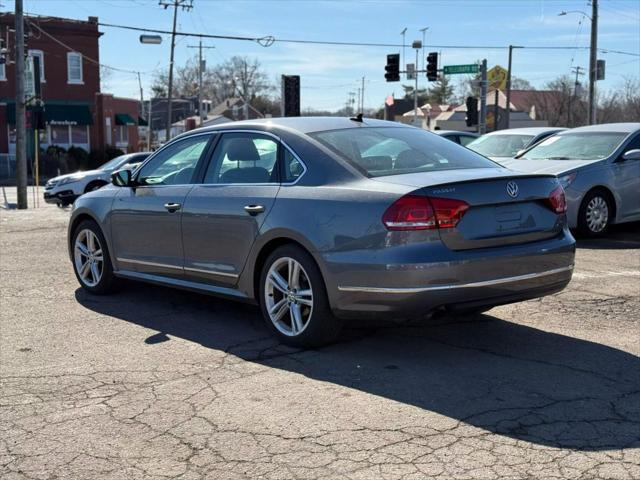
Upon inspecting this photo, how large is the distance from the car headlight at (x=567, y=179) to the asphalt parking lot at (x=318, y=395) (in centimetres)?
356

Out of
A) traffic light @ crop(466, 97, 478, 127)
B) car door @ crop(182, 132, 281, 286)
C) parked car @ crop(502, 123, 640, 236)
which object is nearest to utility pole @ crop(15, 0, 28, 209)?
parked car @ crop(502, 123, 640, 236)

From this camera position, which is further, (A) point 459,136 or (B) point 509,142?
(A) point 459,136

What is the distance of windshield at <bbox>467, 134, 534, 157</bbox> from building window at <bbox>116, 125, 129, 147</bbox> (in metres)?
45.3

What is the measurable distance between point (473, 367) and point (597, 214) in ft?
21.4

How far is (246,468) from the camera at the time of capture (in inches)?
141

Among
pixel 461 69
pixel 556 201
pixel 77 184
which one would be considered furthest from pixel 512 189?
pixel 461 69

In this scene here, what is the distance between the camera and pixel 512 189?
5148 mm

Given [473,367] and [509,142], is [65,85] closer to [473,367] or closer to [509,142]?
[509,142]

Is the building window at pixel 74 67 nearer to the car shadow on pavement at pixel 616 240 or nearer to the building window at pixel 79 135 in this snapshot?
the building window at pixel 79 135

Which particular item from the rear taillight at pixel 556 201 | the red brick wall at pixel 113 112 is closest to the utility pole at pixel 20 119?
the rear taillight at pixel 556 201

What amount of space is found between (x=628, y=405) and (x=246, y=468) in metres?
2.16

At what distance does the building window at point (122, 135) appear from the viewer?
56594 millimetres

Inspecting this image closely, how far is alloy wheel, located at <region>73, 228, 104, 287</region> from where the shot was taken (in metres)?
7.45

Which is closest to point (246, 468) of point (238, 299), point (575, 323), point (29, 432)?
point (29, 432)
